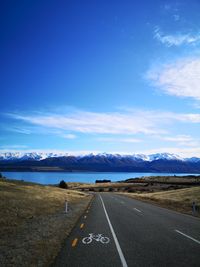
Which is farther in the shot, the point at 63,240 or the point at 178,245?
the point at 63,240

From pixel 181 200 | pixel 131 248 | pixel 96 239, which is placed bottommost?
pixel 181 200

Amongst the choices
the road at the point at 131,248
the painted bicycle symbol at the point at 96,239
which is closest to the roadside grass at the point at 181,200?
the road at the point at 131,248

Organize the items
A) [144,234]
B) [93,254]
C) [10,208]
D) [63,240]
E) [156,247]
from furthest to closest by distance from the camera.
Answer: [10,208] → [144,234] → [63,240] → [156,247] → [93,254]

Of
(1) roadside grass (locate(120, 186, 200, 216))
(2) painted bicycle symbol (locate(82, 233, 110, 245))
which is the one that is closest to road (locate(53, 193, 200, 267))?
(2) painted bicycle symbol (locate(82, 233, 110, 245))

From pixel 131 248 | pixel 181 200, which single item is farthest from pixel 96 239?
pixel 181 200

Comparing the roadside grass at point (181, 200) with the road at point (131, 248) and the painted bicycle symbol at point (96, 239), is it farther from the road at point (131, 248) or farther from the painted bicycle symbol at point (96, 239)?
the painted bicycle symbol at point (96, 239)

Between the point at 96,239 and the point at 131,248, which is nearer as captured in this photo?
the point at 131,248

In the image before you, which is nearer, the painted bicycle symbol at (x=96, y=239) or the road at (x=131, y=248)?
the road at (x=131, y=248)

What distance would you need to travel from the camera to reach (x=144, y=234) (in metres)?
13.5

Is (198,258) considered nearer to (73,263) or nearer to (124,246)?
(124,246)

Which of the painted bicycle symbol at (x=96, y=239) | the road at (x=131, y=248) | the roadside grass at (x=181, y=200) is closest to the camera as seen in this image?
the road at (x=131, y=248)

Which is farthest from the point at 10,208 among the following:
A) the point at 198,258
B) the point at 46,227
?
the point at 198,258

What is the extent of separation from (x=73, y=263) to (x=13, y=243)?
12.2 ft

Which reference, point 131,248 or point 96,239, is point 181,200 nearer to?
point 96,239
